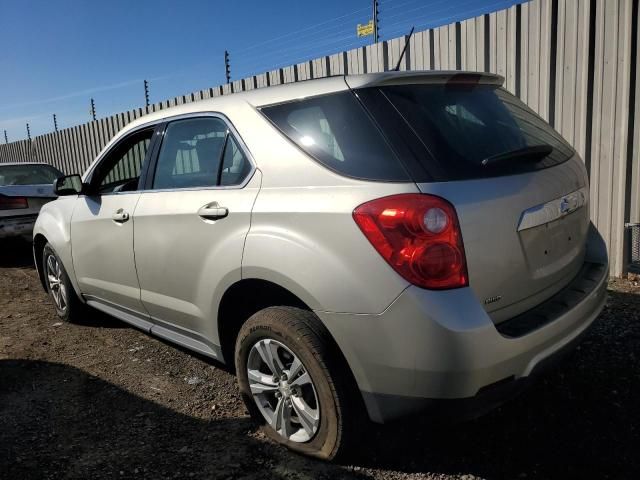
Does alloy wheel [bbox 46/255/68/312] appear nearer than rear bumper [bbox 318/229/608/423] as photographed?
No

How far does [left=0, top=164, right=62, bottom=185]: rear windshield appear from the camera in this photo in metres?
8.40

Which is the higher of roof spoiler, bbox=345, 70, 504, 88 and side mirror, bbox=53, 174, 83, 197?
roof spoiler, bbox=345, 70, 504, 88

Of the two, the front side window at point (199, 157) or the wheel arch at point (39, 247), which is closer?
the front side window at point (199, 157)

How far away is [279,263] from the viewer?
7.18 feet

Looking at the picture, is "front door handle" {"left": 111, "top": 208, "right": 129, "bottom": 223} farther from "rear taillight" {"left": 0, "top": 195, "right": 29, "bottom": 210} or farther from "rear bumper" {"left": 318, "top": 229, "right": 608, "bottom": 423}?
"rear taillight" {"left": 0, "top": 195, "right": 29, "bottom": 210}

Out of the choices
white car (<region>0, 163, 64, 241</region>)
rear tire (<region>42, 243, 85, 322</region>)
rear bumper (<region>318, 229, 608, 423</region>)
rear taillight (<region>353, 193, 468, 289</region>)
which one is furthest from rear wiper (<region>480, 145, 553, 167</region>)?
white car (<region>0, 163, 64, 241</region>)

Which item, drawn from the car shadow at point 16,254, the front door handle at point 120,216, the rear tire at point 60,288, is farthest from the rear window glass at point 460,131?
the car shadow at point 16,254

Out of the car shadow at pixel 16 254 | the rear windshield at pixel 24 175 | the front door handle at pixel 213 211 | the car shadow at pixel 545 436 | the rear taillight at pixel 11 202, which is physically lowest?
the car shadow at pixel 545 436

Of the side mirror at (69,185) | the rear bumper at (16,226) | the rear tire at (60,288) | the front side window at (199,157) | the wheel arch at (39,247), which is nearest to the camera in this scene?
the front side window at (199,157)

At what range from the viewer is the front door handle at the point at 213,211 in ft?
8.28

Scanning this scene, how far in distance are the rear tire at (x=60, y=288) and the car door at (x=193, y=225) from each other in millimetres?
1545

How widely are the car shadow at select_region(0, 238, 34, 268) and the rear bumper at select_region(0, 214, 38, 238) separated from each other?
0.50 ft

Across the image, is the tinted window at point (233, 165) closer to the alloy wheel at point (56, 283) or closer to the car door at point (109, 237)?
the car door at point (109, 237)

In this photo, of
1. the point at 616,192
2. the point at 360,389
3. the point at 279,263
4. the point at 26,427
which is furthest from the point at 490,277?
the point at 616,192
